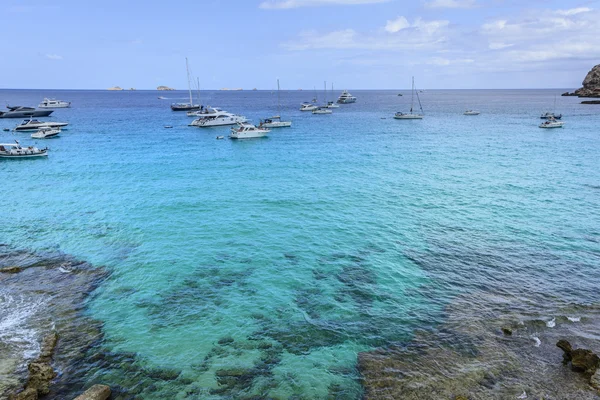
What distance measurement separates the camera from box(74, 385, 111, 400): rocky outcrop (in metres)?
13.5

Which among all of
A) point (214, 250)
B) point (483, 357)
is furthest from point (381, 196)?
point (483, 357)

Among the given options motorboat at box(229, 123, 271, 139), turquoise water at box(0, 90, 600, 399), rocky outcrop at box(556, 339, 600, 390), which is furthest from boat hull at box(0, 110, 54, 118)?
rocky outcrop at box(556, 339, 600, 390)

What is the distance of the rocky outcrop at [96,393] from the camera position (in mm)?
13453

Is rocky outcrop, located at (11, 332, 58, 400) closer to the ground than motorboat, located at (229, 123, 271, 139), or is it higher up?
closer to the ground

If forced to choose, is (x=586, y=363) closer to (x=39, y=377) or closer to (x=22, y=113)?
(x=39, y=377)

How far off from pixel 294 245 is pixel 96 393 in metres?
15.9

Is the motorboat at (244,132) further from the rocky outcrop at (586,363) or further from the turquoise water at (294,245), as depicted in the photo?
the rocky outcrop at (586,363)

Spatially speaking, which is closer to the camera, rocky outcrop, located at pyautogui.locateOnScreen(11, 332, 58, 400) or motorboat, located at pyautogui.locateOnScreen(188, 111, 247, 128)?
rocky outcrop, located at pyautogui.locateOnScreen(11, 332, 58, 400)

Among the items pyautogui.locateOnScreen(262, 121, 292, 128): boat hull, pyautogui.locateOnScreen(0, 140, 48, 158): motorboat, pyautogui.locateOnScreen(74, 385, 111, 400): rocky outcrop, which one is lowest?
pyautogui.locateOnScreen(74, 385, 111, 400): rocky outcrop

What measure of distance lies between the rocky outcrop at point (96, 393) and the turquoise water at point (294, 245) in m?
1.02

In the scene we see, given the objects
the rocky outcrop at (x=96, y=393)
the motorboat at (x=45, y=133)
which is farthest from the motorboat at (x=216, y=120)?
the rocky outcrop at (x=96, y=393)

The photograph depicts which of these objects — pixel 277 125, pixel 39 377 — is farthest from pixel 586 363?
pixel 277 125

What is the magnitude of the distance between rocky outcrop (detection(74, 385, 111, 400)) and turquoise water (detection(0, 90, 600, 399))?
1.02 m

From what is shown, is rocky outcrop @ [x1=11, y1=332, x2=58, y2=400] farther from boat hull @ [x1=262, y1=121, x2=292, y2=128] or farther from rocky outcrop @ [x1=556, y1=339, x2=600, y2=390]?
boat hull @ [x1=262, y1=121, x2=292, y2=128]
